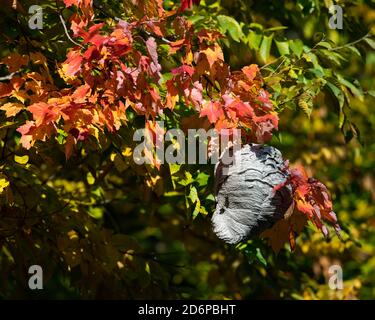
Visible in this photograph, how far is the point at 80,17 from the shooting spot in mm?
3959

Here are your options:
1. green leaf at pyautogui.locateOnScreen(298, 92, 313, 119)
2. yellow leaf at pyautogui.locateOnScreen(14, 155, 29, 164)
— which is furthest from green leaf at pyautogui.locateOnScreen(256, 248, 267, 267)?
yellow leaf at pyautogui.locateOnScreen(14, 155, 29, 164)

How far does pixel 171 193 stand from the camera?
533 cm

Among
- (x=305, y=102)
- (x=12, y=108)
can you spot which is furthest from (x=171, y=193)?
(x=12, y=108)

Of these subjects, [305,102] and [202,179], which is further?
[202,179]

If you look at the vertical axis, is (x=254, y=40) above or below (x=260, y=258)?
above

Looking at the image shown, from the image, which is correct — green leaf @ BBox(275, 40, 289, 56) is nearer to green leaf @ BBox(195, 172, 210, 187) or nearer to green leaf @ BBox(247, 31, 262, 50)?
green leaf @ BBox(247, 31, 262, 50)

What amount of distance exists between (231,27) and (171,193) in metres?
1.15

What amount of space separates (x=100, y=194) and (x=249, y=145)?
1.98 meters

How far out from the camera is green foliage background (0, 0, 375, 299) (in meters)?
4.32

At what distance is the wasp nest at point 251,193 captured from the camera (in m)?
3.72

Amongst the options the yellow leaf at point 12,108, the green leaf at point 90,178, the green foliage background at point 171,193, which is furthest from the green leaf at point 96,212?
the yellow leaf at point 12,108

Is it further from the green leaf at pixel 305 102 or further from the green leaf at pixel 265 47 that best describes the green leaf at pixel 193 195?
the green leaf at pixel 265 47

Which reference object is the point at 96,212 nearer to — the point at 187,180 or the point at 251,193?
the point at 187,180
